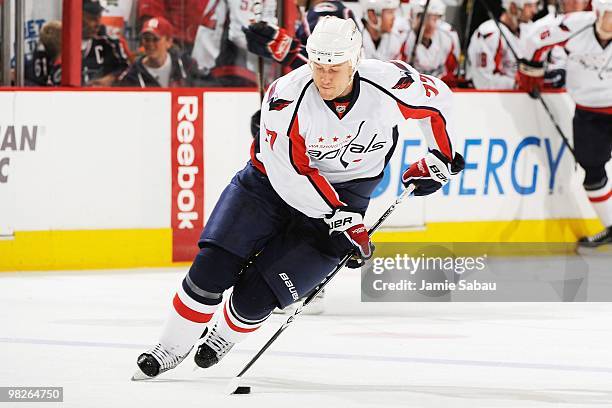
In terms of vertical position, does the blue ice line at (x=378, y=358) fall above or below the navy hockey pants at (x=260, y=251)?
below

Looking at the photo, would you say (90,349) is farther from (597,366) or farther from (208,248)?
(597,366)

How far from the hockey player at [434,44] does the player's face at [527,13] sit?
0.47 metres

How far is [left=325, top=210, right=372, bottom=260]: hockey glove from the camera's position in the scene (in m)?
4.50

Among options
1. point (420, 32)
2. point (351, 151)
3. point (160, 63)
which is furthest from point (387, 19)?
point (351, 151)

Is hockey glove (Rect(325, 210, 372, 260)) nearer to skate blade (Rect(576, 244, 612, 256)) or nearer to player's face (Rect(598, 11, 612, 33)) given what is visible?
skate blade (Rect(576, 244, 612, 256))

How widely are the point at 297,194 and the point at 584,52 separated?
4.56 metres

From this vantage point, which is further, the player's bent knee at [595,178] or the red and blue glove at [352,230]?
the player's bent knee at [595,178]

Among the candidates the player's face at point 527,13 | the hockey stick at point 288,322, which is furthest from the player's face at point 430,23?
the hockey stick at point 288,322

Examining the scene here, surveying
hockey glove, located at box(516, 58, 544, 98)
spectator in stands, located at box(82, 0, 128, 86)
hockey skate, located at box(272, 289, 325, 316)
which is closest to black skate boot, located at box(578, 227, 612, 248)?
hockey glove, located at box(516, 58, 544, 98)

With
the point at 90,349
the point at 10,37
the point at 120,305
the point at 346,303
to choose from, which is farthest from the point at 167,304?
the point at 10,37

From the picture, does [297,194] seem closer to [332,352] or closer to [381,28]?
[332,352]

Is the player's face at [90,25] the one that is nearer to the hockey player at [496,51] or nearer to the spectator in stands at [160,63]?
the spectator in stands at [160,63]

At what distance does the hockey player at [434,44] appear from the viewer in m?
9.17

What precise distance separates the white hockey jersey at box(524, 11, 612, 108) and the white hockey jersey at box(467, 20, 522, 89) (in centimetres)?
70
